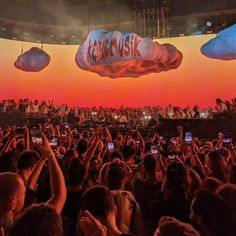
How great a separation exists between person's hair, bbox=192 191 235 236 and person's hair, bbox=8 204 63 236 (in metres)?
0.72

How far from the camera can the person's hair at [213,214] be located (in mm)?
1632

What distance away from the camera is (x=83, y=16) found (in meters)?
17.8

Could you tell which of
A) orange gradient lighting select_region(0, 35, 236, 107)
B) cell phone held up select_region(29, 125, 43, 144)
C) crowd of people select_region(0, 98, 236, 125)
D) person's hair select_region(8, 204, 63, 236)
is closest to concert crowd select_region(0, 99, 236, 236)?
person's hair select_region(8, 204, 63, 236)

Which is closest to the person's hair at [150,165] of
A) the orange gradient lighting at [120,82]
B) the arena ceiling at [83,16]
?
the orange gradient lighting at [120,82]

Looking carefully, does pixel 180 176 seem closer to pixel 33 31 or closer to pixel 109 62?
pixel 109 62

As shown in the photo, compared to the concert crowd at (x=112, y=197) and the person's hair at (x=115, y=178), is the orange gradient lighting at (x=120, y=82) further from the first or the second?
the person's hair at (x=115, y=178)

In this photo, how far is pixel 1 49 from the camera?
15.9m

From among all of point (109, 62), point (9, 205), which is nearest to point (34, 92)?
point (109, 62)

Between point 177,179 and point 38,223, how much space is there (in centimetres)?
174

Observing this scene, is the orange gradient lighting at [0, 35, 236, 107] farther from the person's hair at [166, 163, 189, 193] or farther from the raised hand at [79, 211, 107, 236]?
the raised hand at [79, 211, 107, 236]

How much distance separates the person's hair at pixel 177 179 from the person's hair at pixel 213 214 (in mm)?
1022

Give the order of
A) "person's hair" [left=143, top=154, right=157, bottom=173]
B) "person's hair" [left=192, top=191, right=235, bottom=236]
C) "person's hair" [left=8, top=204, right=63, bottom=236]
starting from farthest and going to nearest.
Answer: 1. "person's hair" [left=143, top=154, right=157, bottom=173]
2. "person's hair" [left=192, top=191, right=235, bottom=236]
3. "person's hair" [left=8, top=204, right=63, bottom=236]

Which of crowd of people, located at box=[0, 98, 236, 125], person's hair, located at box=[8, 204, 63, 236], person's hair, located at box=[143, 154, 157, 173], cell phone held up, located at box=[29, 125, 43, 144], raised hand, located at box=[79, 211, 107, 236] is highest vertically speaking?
crowd of people, located at box=[0, 98, 236, 125]

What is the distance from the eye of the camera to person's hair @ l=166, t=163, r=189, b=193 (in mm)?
2842
